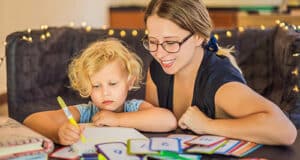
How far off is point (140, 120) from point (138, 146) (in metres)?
0.20

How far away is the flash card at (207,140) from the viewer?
4.20 ft

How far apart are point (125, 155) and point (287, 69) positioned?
1.58 m

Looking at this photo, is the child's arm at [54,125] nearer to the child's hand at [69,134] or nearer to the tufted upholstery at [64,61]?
the child's hand at [69,134]

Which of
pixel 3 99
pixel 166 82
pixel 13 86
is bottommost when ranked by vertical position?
pixel 3 99

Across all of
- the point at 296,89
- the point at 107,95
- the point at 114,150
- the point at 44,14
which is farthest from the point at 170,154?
the point at 44,14

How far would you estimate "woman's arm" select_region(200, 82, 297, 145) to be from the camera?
1.31 metres

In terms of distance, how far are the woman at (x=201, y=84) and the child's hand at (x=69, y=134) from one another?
0.31 metres

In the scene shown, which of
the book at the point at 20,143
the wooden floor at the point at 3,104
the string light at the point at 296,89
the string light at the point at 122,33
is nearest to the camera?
the book at the point at 20,143

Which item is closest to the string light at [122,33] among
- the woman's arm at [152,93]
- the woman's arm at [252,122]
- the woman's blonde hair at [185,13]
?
the woman's arm at [152,93]

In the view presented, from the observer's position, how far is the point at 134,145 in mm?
1267

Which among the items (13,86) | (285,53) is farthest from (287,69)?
(13,86)

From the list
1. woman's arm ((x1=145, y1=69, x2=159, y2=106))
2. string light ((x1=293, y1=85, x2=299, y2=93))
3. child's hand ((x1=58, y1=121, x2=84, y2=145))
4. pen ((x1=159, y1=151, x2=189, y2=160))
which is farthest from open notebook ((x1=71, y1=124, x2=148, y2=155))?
string light ((x1=293, y1=85, x2=299, y2=93))

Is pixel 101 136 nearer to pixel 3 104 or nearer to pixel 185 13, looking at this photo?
pixel 185 13

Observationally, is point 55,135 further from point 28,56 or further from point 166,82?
point 28,56
